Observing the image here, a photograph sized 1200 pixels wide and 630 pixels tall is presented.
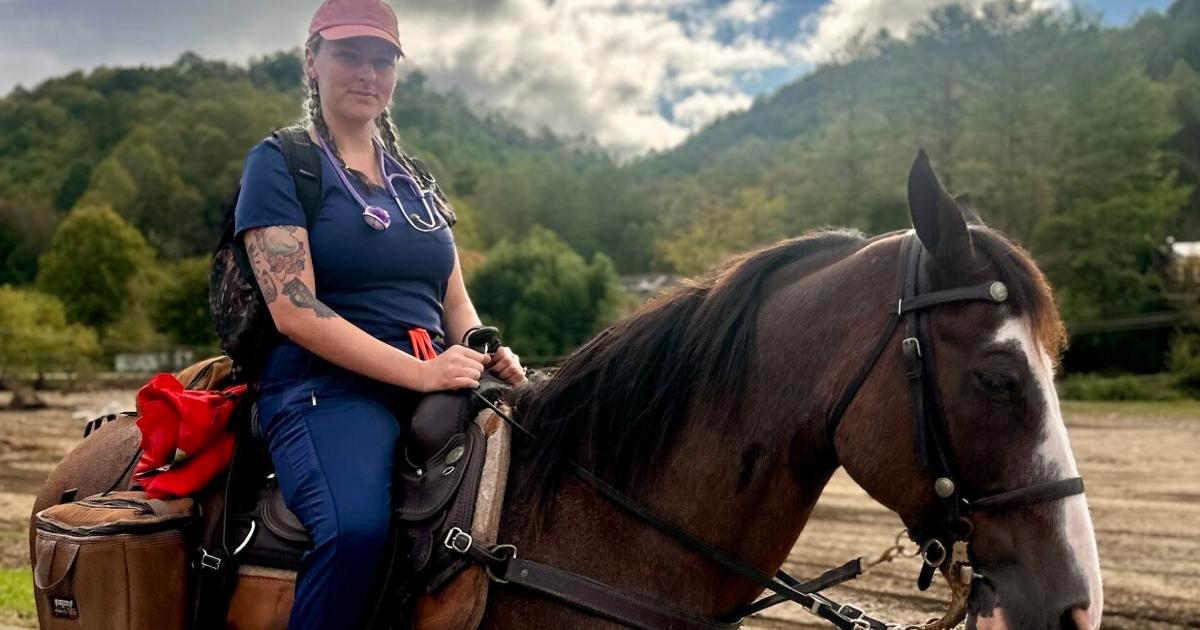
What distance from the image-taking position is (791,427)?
204 cm

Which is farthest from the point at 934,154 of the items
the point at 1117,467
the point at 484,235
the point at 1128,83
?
the point at 484,235

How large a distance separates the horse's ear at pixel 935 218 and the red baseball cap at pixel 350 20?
1.49 meters

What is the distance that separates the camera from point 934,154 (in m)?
37.1

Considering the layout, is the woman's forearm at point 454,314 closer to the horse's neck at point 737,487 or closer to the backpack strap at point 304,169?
the backpack strap at point 304,169

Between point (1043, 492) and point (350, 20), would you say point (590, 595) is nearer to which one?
point (1043, 492)

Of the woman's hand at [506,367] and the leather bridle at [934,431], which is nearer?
the leather bridle at [934,431]

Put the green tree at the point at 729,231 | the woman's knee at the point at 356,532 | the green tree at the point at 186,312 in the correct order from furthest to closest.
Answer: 1. the green tree at the point at 729,231
2. the green tree at the point at 186,312
3. the woman's knee at the point at 356,532

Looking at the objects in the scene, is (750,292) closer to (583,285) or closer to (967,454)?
(967,454)

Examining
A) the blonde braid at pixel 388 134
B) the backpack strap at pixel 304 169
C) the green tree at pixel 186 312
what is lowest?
the green tree at pixel 186 312

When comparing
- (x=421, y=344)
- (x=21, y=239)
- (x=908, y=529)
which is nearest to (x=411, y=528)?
(x=421, y=344)

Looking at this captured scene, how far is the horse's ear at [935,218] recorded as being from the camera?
1.86m

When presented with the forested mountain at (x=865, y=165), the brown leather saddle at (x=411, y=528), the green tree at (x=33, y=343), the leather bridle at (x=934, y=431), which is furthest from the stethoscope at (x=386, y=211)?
the green tree at (x=33, y=343)

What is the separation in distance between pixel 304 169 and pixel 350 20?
0.45 metres

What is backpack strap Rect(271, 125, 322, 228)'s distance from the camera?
222 cm
